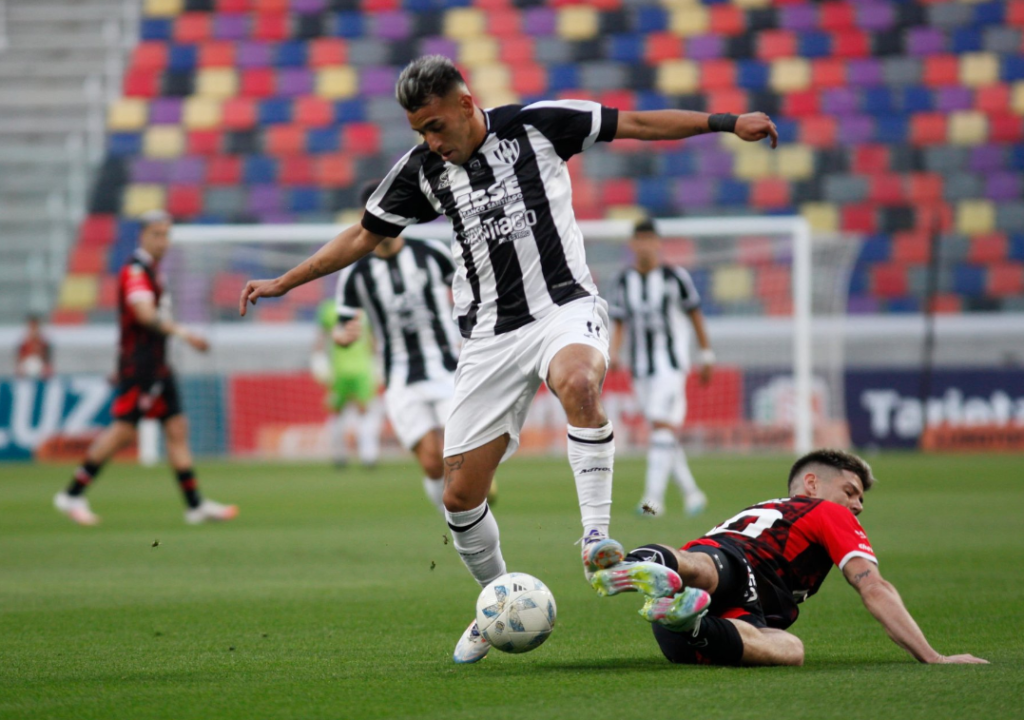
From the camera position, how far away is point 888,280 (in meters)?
20.3

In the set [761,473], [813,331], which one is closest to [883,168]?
[813,331]

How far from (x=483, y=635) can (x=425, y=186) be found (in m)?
1.65

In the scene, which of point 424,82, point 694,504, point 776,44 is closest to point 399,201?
point 424,82

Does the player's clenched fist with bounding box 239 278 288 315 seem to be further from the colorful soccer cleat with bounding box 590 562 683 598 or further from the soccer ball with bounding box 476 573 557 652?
the colorful soccer cleat with bounding box 590 562 683 598

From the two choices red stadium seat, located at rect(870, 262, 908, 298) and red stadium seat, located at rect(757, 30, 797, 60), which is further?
red stadium seat, located at rect(757, 30, 797, 60)

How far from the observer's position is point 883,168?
21.5 meters

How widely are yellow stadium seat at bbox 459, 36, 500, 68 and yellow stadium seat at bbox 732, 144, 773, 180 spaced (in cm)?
465

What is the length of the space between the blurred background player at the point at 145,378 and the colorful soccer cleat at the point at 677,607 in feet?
21.9

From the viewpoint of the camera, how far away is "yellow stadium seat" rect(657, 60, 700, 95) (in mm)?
22422

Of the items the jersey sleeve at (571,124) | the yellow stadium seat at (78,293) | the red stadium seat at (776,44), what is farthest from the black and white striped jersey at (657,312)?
the red stadium seat at (776,44)

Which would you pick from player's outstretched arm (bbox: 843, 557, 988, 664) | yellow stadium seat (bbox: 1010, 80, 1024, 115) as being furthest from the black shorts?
yellow stadium seat (bbox: 1010, 80, 1024, 115)

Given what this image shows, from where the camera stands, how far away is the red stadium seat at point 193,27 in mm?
23828

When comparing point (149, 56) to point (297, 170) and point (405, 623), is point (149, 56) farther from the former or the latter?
point (405, 623)

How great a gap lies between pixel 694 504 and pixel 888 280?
35.5ft
